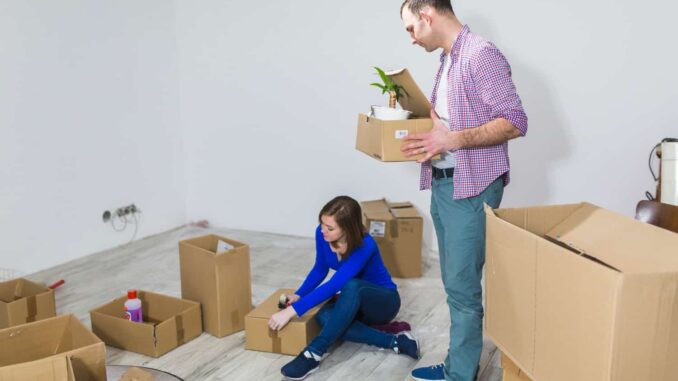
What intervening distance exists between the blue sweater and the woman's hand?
0.03 metres

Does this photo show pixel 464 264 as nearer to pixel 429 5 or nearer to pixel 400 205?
pixel 429 5

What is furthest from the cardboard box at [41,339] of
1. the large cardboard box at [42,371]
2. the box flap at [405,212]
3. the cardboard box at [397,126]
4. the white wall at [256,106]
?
the box flap at [405,212]

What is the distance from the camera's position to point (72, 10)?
142 inches

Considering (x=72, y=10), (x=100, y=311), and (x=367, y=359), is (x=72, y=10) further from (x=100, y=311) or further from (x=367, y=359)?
(x=367, y=359)

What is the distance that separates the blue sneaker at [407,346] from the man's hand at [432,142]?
854 millimetres

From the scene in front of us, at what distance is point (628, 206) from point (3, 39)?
3.34 meters

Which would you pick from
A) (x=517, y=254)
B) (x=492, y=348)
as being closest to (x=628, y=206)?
(x=492, y=348)

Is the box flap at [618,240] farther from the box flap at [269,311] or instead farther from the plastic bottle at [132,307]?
the plastic bottle at [132,307]

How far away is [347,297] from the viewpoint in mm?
2328

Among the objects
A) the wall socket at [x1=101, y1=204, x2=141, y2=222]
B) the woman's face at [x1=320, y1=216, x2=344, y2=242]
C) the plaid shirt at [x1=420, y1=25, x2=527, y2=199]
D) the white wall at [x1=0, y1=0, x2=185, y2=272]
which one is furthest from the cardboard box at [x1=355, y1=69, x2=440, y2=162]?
the wall socket at [x1=101, y1=204, x2=141, y2=222]

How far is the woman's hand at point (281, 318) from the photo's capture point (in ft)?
7.74

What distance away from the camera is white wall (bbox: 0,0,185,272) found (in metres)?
3.37

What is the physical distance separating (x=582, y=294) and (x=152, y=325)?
170cm

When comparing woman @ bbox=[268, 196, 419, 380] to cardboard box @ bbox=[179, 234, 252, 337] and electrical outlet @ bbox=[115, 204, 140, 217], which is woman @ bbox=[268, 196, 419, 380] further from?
electrical outlet @ bbox=[115, 204, 140, 217]
